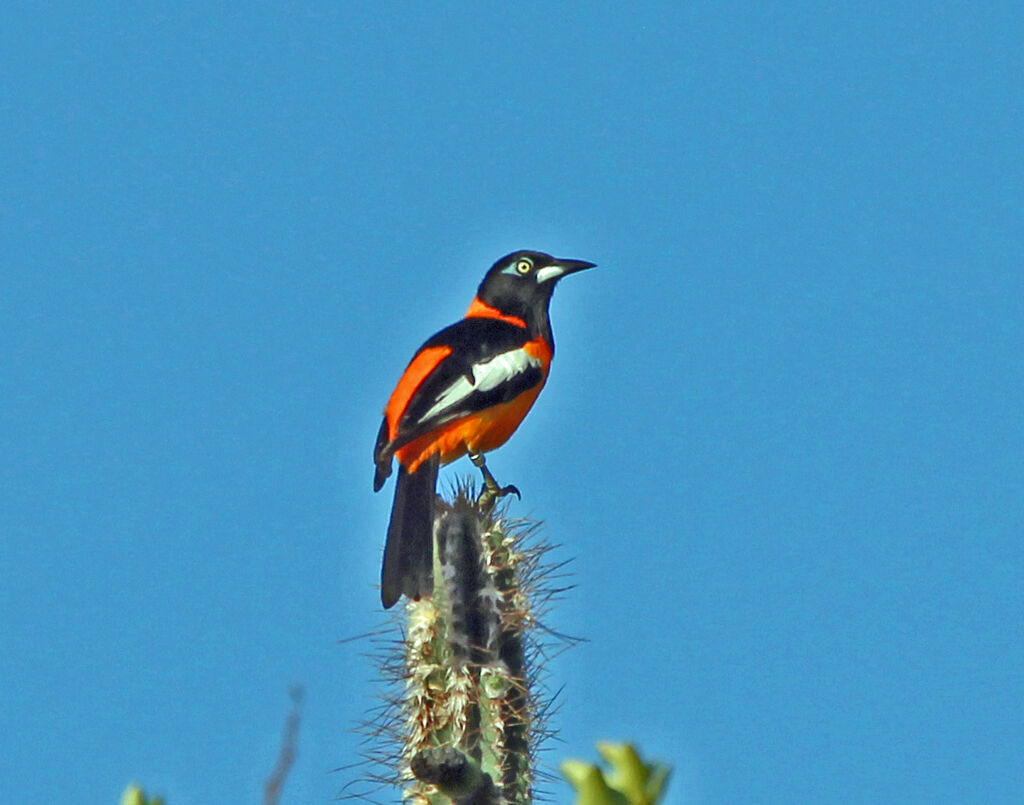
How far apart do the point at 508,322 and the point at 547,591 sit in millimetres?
2668

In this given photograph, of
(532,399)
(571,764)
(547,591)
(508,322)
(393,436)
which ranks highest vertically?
(508,322)

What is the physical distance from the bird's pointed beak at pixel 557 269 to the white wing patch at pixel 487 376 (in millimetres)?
923

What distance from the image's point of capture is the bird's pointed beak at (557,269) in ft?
26.6

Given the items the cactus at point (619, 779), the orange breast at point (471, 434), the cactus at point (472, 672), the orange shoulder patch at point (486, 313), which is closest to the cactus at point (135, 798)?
the cactus at point (619, 779)

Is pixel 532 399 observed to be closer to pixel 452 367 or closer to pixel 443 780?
pixel 452 367

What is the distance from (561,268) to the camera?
8.12m

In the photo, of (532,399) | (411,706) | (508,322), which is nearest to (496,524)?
(411,706)

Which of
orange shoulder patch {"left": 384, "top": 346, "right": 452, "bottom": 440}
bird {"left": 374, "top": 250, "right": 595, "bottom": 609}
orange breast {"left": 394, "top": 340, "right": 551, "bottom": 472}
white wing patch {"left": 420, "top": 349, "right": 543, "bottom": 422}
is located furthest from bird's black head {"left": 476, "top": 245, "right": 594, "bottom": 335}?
orange shoulder patch {"left": 384, "top": 346, "right": 452, "bottom": 440}

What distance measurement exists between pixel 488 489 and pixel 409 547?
0.60 m

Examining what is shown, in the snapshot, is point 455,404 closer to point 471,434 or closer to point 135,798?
point 471,434

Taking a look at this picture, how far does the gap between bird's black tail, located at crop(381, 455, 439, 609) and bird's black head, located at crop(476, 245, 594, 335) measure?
2.08m

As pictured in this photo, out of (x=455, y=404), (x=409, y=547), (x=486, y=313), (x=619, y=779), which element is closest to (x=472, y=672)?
(x=409, y=547)

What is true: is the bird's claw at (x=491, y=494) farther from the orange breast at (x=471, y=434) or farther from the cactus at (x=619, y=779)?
the cactus at (x=619, y=779)

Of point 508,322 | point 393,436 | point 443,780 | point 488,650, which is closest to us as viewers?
point 443,780
